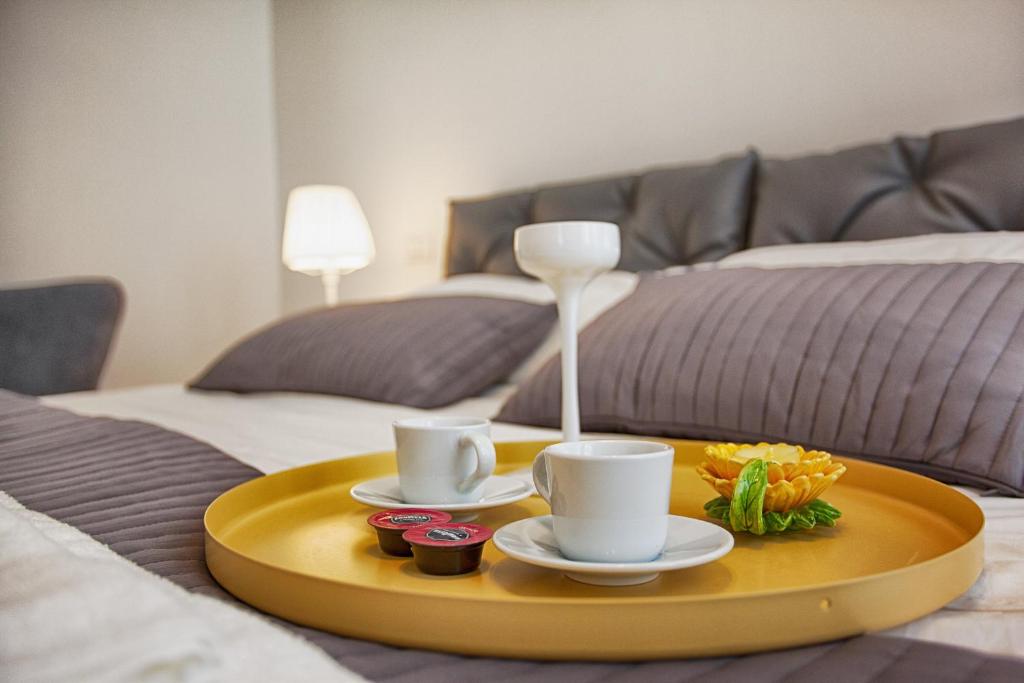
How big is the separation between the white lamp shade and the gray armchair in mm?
555

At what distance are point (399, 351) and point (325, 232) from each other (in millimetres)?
1145

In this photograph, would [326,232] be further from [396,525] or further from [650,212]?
[396,525]

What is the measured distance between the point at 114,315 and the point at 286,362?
0.94 metres

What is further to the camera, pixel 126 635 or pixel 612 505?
pixel 612 505

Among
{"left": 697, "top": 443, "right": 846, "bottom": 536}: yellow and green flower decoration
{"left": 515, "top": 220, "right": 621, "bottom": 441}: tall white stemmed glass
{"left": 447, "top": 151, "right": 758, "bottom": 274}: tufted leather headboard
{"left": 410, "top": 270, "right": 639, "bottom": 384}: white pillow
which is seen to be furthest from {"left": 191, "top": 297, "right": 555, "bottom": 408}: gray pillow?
{"left": 697, "top": 443, "right": 846, "bottom": 536}: yellow and green flower decoration

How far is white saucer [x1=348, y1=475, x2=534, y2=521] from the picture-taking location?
758 mm

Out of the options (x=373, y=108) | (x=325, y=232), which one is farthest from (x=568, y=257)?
(x=373, y=108)

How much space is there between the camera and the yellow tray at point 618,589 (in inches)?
19.8

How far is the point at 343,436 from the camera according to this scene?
1369 millimetres

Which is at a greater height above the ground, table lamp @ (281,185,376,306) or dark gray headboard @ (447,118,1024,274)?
dark gray headboard @ (447,118,1024,274)

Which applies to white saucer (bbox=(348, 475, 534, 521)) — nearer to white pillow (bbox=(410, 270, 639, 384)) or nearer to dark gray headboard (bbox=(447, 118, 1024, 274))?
white pillow (bbox=(410, 270, 639, 384))

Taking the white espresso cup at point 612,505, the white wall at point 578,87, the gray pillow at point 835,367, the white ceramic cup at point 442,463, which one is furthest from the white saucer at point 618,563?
the white wall at point 578,87

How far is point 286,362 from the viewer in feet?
6.10

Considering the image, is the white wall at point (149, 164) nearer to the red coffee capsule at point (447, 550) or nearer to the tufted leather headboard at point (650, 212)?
the tufted leather headboard at point (650, 212)
